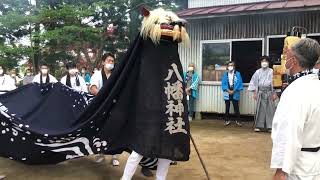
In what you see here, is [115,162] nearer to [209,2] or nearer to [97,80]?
[97,80]

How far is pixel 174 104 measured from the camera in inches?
169

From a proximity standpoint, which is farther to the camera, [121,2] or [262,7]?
[121,2]

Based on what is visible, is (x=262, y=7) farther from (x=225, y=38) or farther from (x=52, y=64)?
(x=52, y=64)

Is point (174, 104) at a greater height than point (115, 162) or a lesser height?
greater

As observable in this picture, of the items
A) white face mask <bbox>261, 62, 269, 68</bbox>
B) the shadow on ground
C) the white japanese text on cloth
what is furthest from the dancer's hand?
white face mask <bbox>261, 62, 269, 68</bbox>

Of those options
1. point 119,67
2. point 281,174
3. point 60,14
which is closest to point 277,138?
point 281,174

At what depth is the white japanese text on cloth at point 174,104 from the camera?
4227 mm

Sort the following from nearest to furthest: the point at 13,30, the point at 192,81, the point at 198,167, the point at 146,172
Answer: the point at 146,172, the point at 198,167, the point at 192,81, the point at 13,30

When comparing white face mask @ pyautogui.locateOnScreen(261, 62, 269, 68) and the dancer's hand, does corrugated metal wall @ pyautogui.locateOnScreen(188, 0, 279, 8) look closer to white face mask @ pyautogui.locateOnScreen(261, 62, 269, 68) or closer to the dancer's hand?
white face mask @ pyautogui.locateOnScreen(261, 62, 269, 68)

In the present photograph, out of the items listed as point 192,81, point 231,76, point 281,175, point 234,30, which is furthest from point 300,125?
point 192,81

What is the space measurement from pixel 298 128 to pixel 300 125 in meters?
0.02

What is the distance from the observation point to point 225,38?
35.1 ft

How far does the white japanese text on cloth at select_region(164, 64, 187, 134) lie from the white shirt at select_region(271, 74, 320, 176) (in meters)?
1.72

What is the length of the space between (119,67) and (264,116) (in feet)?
19.2
